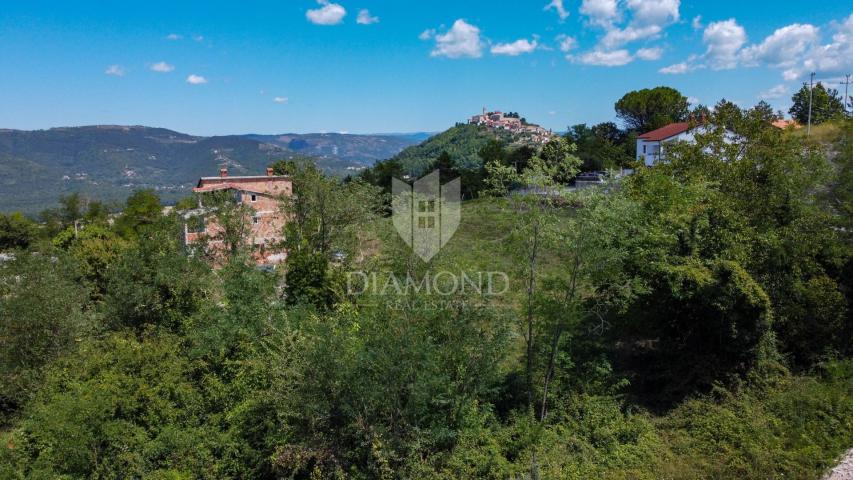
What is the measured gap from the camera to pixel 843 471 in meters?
8.80

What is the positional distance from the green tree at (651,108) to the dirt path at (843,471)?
5021 cm

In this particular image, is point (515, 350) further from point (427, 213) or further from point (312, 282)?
point (312, 282)

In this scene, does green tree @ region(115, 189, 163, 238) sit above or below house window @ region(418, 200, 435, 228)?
below

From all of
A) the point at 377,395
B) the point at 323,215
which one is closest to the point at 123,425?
the point at 377,395

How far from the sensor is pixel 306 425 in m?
9.46

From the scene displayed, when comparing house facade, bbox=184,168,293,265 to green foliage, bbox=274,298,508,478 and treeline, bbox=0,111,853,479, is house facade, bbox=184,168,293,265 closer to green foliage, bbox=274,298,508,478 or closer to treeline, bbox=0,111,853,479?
treeline, bbox=0,111,853,479

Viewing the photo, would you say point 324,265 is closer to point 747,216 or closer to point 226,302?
point 226,302

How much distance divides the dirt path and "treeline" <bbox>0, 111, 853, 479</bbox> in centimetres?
25

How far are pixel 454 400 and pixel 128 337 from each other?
362 inches

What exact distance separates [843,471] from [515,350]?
6.99 m

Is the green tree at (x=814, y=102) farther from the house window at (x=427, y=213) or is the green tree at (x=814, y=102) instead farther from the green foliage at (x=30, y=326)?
the green foliage at (x=30, y=326)

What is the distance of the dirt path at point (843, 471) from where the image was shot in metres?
8.70

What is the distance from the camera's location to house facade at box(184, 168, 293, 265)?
17.3 meters

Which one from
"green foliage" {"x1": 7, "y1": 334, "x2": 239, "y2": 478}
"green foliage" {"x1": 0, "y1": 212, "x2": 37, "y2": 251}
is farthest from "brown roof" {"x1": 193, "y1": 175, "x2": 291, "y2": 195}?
"green foliage" {"x1": 0, "y1": 212, "x2": 37, "y2": 251}
